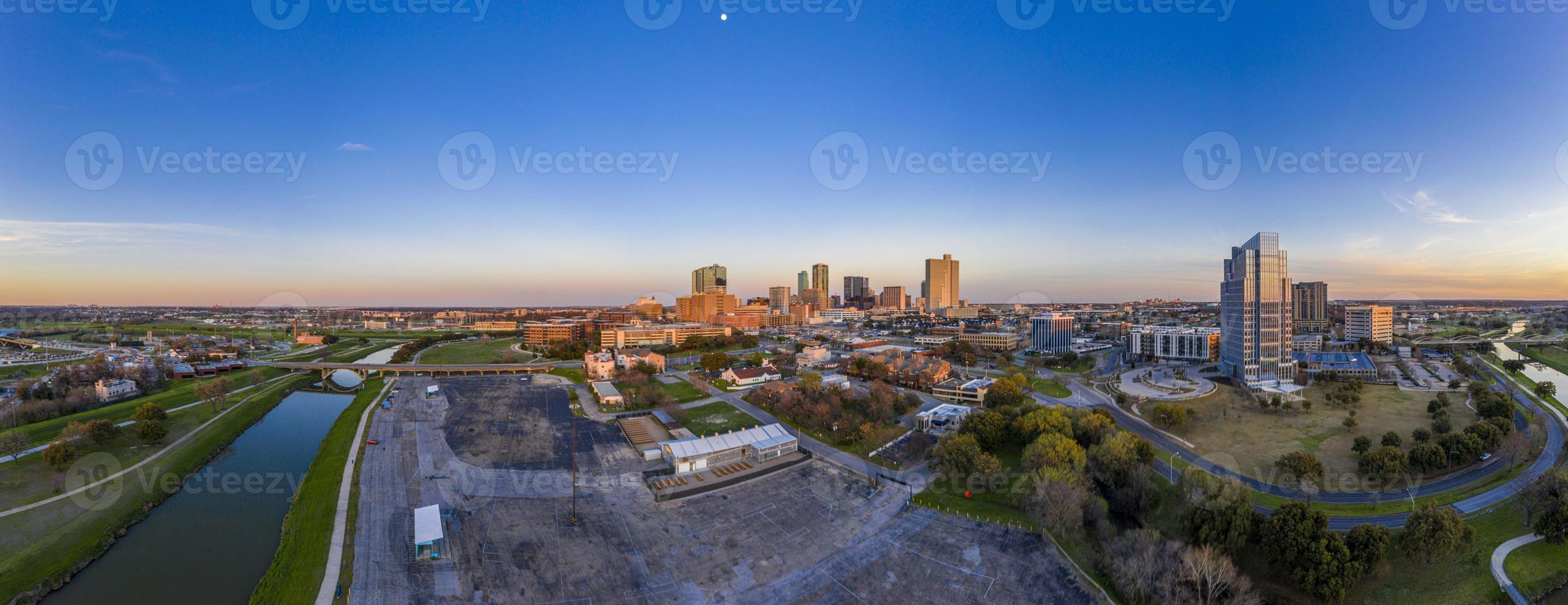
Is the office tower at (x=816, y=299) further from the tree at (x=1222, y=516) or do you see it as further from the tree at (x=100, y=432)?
the tree at (x=1222, y=516)

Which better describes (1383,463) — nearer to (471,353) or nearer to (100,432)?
(100,432)

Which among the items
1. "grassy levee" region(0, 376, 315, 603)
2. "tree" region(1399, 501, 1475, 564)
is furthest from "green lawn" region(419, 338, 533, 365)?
"tree" region(1399, 501, 1475, 564)

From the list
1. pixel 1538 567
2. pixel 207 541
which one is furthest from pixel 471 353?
pixel 1538 567

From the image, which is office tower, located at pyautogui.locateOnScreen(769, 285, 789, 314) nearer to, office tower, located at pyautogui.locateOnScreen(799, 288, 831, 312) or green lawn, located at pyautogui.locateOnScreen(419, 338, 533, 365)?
office tower, located at pyautogui.locateOnScreen(799, 288, 831, 312)

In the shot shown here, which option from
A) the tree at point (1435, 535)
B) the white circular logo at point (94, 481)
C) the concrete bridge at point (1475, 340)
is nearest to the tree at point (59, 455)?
the white circular logo at point (94, 481)

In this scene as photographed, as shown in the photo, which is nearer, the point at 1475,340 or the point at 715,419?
the point at 715,419

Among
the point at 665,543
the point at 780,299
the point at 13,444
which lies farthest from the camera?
the point at 780,299

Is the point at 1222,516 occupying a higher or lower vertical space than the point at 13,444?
lower
